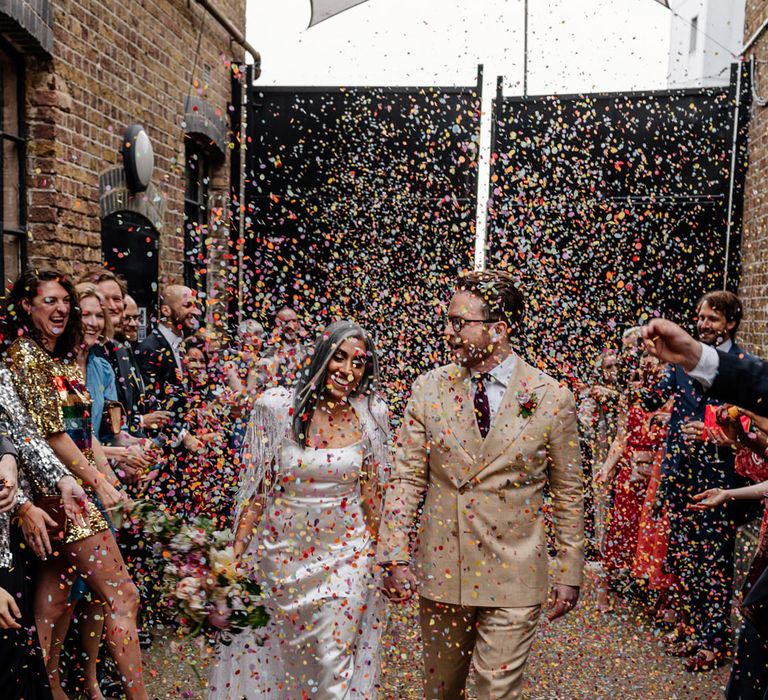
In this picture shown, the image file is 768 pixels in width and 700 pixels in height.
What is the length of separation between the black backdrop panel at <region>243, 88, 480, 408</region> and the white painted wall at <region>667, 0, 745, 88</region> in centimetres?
1591

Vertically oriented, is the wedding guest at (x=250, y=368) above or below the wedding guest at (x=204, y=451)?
above

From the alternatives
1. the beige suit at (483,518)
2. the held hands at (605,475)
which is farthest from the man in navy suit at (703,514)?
the beige suit at (483,518)

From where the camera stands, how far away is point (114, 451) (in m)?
4.81

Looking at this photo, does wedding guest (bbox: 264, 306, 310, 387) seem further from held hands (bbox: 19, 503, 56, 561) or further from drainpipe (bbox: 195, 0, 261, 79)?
drainpipe (bbox: 195, 0, 261, 79)

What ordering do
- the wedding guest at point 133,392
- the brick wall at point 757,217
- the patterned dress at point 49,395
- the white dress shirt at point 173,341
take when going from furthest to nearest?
Result: the brick wall at point 757,217 → the white dress shirt at point 173,341 → the wedding guest at point 133,392 → the patterned dress at point 49,395

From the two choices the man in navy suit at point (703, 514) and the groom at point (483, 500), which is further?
the man in navy suit at point (703, 514)

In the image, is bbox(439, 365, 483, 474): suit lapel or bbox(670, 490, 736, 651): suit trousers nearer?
bbox(439, 365, 483, 474): suit lapel

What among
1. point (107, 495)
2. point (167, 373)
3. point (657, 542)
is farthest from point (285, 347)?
point (107, 495)

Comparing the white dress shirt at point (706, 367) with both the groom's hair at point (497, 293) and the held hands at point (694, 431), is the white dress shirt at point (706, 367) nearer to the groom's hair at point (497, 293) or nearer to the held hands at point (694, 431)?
the groom's hair at point (497, 293)

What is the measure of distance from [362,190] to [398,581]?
754 centimetres

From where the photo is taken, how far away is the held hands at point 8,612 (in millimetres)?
3229

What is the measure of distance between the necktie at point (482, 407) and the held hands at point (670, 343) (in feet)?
4.09

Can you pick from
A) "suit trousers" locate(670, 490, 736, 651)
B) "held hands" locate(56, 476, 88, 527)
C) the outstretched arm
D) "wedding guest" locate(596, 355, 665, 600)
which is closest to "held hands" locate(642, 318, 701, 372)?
the outstretched arm

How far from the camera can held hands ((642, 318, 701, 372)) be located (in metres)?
2.40
